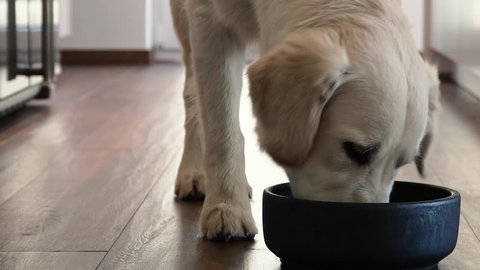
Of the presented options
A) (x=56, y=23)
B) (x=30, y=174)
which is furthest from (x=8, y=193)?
(x=56, y=23)

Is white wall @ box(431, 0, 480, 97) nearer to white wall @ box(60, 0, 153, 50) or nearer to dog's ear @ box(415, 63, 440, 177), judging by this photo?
white wall @ box(60, 0, 153, 50)

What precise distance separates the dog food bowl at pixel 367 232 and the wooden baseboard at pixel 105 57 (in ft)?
18.9

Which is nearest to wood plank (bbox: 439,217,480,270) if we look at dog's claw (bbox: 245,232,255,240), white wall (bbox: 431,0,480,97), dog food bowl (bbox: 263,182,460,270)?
dog food bowl (bbox: 263,182,460,270)

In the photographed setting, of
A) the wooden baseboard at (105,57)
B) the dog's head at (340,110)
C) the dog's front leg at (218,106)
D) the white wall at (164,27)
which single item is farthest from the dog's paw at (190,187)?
the white wall at (164,27)

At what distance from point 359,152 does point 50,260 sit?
0.69 m

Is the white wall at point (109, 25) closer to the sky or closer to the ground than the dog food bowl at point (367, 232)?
closer to the ground

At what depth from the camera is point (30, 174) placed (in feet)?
9.41

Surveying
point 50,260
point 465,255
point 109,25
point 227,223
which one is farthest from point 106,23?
point 465,255

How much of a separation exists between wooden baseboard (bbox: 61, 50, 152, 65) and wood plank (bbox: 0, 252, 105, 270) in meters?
5.52

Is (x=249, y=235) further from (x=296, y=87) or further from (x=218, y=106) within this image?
(x=296, y=87)

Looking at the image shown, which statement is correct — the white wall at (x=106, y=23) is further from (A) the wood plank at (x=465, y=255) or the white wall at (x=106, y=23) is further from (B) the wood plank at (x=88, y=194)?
(A) the wood plank at (x=465, y=255)

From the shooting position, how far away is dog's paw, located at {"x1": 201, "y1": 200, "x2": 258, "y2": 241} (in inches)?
81.9

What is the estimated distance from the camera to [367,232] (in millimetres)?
1656

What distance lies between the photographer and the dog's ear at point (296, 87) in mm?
1620
